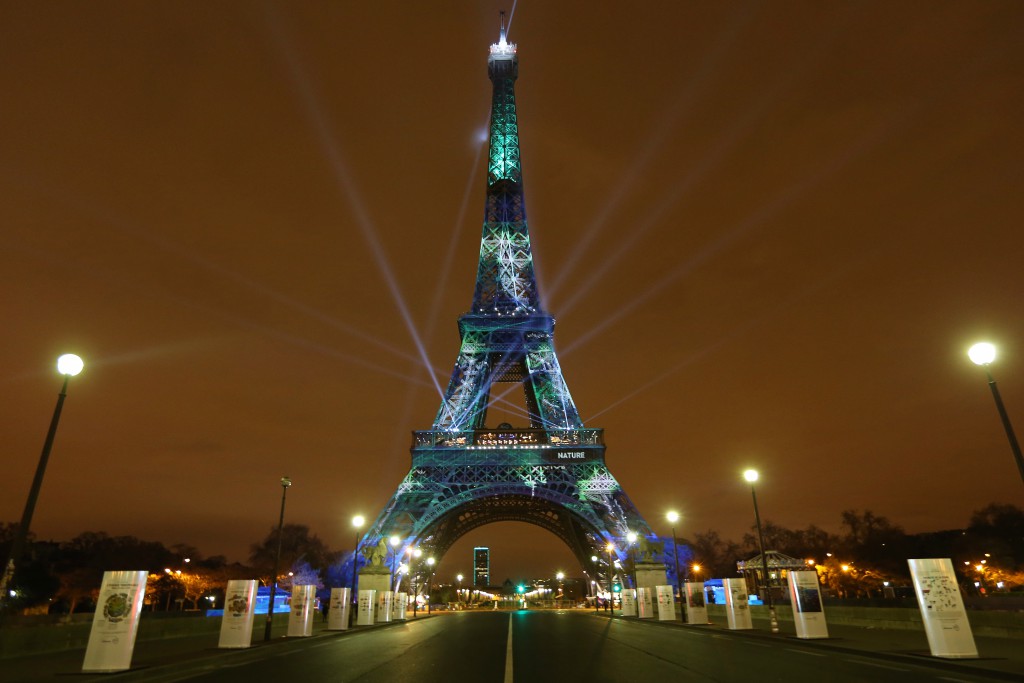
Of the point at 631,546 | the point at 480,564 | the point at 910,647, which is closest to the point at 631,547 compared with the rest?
the point at 631,546

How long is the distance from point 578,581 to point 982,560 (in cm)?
10054

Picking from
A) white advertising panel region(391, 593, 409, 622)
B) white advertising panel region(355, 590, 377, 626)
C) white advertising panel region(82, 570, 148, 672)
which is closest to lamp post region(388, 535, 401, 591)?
white advertising panel region(391, 593, 409, 622)

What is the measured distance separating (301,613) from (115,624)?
12387 millimetres

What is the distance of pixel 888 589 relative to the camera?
66188 millimetres

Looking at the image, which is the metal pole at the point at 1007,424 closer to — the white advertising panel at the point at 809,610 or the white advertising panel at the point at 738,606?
the white advertising panel at the point at 809,610

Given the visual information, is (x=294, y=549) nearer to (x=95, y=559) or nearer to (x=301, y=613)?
(x=95, y=559)

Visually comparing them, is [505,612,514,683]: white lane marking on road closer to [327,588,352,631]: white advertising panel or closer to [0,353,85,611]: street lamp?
[0,353,85,611]: street lamp

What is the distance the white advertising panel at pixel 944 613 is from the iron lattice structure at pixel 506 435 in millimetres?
37884

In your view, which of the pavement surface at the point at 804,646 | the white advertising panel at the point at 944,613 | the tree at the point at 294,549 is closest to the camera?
the pavement surface at the point at 804,646

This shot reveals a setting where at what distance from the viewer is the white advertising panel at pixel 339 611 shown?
97.9 feet

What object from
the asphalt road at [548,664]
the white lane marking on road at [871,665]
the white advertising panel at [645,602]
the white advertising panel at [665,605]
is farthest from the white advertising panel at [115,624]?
the white advertising panel at [645,602]

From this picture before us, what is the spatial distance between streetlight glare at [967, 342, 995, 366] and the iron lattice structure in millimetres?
39792

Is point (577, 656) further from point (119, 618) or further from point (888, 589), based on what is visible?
point (888, 589)

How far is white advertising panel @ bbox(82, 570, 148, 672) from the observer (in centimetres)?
1377
